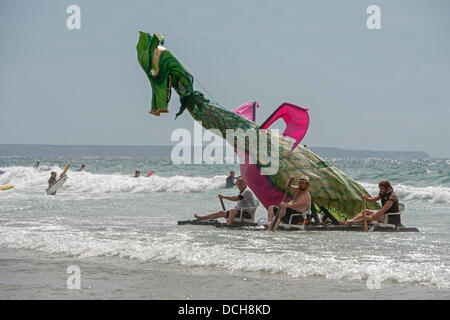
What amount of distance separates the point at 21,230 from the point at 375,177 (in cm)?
2656

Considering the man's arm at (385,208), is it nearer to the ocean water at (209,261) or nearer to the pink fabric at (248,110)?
the ocean water at (209,261)

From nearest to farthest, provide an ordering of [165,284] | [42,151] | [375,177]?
[165,284] → [375,177] → [42,151]

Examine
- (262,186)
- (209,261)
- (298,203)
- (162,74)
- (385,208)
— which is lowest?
(209,261)

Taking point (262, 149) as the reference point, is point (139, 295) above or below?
below

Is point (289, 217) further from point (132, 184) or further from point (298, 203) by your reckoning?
point (132, 184)

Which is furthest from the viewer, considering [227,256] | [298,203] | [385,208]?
[385,208]

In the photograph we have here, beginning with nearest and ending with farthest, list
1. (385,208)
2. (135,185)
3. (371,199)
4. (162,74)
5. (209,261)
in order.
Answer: (209,261) → (385,208) → (371,199) → (162,74) → (135,185)

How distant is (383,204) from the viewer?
1039 cm

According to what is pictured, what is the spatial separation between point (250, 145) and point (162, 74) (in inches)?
82.4

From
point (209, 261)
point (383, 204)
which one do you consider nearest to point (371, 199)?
point (383, 204)

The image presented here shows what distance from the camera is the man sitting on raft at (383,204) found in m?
10.3
